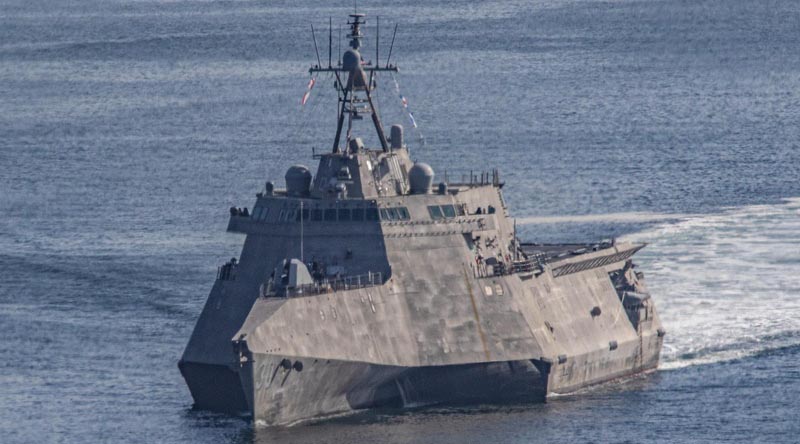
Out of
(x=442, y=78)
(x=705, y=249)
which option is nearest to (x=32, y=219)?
(x=705, y=249)

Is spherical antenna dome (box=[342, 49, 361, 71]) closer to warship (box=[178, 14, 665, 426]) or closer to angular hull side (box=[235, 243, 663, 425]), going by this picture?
warship (box=[178, 14, 665, 426])

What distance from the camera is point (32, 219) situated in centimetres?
11956

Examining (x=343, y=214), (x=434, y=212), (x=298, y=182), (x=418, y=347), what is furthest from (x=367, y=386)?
(x=298, y=182)

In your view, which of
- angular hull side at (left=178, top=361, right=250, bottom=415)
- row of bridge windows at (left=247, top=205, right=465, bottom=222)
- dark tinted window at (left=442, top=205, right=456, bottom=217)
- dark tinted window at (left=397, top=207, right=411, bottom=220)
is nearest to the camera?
angular hull side at (left=178, top=361, right=250, bottom=415)

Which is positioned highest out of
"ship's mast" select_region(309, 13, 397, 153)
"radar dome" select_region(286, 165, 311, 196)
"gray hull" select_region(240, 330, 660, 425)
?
"ship's mast" select_region(309, 13, 397, 153)

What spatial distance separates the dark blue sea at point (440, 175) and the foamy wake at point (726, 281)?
6.0 inches

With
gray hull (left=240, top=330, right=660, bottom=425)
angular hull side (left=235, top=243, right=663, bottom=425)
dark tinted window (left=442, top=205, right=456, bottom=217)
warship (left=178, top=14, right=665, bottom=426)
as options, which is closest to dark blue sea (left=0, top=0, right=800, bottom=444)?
gray hull (left=240, top=330, right=660, bottom=425)

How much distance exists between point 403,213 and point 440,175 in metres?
39.9

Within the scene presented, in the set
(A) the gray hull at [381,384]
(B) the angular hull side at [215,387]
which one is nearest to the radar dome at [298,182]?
(B) the angular hull side at [215,387]

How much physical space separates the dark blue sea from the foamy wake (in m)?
0.15

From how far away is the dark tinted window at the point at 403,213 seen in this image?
84.5m

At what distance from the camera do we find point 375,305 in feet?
268

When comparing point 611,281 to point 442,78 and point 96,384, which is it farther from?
point 442,78

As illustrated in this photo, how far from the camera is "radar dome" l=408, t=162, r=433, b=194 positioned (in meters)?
86.7
